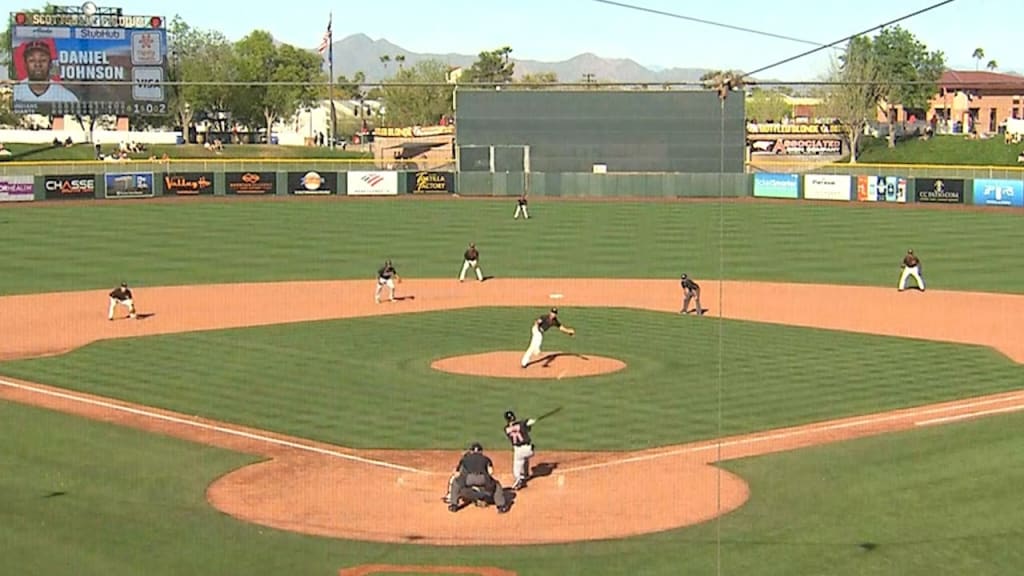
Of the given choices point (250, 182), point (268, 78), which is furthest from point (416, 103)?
point (250, 182)

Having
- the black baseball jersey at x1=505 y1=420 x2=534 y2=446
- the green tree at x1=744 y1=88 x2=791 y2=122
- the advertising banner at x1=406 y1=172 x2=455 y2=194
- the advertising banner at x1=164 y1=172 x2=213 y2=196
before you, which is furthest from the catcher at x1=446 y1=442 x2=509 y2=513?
the green tree at x1=744 y1=88 x2=791 y2=122

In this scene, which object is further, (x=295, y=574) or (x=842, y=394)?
(x=842, y=394)

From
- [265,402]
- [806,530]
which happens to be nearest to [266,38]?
[265,402]

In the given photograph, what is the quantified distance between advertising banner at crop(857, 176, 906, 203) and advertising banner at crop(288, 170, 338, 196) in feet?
98.8

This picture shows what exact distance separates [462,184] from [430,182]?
1.95 m

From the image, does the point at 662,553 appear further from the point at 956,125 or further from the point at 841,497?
the point at 956,125

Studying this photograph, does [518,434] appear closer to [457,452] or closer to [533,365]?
[457,452]

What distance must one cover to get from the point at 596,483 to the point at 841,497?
3.42 metres

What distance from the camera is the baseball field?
53.3ft

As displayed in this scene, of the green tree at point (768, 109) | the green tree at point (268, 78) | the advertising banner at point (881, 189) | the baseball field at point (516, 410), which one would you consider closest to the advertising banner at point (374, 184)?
the advertising banner at point (881, 189)

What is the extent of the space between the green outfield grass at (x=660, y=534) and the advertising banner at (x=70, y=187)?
54080mm

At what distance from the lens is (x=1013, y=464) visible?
19.3 m

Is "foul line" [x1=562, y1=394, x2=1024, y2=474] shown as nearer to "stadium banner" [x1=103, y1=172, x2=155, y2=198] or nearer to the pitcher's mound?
the pitcher's mound

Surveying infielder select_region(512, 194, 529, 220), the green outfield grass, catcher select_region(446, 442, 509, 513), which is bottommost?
the green outfield grass
